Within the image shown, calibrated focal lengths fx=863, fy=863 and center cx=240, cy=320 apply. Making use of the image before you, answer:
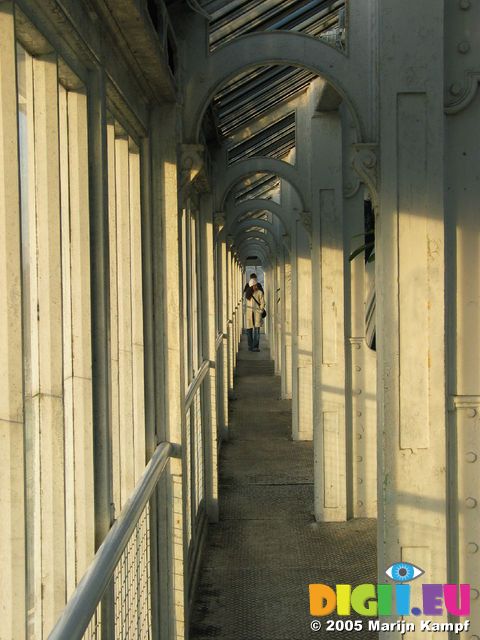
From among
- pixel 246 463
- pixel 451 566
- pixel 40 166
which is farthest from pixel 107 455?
pixel 246 463

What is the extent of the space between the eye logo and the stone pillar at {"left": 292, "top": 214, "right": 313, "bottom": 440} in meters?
6.56

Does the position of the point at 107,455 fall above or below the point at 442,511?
above

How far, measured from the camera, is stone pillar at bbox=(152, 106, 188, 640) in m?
3.80

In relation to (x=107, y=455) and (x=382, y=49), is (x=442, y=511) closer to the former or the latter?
(x=107, y=455)

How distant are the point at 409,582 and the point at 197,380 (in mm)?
2781

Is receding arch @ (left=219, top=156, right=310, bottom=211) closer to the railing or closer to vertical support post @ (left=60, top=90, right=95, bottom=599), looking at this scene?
the railing

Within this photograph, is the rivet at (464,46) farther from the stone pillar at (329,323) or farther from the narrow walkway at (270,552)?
the stone pillar at (329,323)

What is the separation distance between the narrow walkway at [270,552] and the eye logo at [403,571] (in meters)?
1.33

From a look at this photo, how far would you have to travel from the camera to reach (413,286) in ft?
11.0

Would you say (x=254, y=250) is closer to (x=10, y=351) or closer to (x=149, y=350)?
(x=149, y=350)

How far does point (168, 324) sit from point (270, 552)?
2.73 m

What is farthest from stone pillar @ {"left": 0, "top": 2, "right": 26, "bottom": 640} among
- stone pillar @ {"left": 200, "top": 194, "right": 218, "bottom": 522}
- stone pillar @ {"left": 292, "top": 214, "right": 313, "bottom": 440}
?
stone pillar @ {"left": 292, "top": 214, "right": 313, "bottom": 440}

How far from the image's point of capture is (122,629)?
260 cm

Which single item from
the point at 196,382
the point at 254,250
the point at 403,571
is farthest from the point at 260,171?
the point at 254,250
